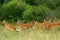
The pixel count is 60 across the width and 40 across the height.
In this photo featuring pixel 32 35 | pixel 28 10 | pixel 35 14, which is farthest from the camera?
pixel 28 10

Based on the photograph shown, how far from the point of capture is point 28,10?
388 inches

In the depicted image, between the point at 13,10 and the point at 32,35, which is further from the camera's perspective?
the point at 13,10

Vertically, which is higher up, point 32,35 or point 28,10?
point 32,35

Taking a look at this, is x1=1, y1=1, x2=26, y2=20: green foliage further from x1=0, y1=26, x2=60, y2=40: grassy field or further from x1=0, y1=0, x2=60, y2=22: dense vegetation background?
x1=0, y1=26, x2=60, y2=40: grassy field

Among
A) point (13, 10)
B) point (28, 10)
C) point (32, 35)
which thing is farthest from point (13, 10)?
point (32, 35)

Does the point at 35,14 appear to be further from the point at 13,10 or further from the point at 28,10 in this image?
the point at 13,10

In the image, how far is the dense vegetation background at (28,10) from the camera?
31.9 ft

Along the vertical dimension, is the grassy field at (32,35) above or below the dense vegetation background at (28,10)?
above

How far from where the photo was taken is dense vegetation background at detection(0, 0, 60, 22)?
9719 millimetres

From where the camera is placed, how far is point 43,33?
6996 millimetres

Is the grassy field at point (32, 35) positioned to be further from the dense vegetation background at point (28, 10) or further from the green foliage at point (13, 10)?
the green foliage at point (13, 10)

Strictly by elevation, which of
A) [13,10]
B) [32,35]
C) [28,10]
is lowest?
[13,10]

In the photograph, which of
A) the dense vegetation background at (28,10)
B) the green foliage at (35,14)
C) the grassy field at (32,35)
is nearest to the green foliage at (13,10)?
the dense vegetation background at (28,10)

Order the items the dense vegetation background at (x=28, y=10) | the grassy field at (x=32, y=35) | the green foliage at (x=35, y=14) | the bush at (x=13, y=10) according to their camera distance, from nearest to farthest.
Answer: the grassy field at (x=32, y=35), the green foliage at (x=35, y=14), the dense vegetation background at (x=28, y=10), the bush at (x=13, y=10)
